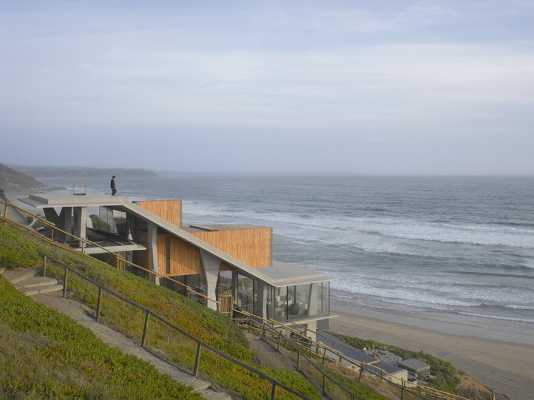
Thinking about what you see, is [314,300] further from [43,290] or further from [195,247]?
[43,290]

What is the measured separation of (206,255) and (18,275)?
10557 mm

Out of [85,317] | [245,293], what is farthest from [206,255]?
[85,317]

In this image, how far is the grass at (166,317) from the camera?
13.2 meters

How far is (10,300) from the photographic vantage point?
40.2 ft

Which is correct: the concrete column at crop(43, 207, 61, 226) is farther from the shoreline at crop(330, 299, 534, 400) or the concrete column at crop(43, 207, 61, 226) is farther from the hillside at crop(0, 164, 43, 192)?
the hillside at crop(0, 164, 43, 192)

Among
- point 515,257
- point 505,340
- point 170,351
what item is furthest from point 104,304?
point 515,257

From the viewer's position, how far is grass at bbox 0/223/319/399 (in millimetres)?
13156

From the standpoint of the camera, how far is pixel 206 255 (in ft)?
80.9

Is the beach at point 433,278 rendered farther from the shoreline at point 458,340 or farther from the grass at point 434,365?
the grass at point 434,365

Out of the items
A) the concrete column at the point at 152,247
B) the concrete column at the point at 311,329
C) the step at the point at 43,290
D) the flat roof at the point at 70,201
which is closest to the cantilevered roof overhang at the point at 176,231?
the flat roof at the point at 70,201

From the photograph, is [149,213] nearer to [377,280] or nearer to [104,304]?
[104,304]

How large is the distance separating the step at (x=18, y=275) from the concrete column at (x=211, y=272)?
32.5ft

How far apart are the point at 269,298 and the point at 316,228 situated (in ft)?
197

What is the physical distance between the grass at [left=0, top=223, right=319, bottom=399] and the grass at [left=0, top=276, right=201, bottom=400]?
1.93m
